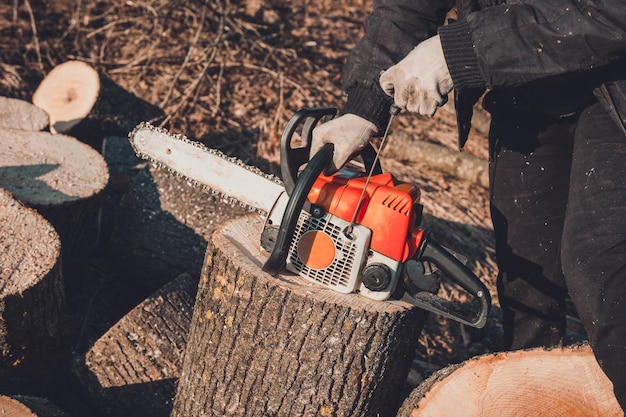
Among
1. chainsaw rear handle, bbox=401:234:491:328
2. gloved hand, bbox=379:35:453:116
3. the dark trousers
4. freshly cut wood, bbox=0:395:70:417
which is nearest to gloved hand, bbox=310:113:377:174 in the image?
gloved hand, bbox=379:35:453:116

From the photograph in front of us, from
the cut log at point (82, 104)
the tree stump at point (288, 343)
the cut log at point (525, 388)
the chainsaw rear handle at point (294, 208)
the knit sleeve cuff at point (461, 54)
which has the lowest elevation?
the cut log at point (82, 104)

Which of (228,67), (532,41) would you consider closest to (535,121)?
(532,41)

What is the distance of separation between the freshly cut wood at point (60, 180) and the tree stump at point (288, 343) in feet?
2.88

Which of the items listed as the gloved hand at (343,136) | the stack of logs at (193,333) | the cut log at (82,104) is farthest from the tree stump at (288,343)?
the cut log at (82,104)

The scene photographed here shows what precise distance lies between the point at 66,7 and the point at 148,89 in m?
1.24

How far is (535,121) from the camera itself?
7.47 feet

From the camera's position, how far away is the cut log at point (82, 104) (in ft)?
13.1

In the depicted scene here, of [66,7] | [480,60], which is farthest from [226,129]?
[480,60]

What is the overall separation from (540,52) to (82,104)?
2.91m

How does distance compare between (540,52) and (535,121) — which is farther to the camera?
(535,121)

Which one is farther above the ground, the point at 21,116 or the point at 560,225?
the point at 560,225

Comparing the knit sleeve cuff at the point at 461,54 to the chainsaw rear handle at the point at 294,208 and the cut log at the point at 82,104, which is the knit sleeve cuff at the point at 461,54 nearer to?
the chainsaw rear handle at the point at 294,208

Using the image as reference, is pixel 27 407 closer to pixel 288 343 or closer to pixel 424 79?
pixel 288 343

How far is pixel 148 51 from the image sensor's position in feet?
17.2
